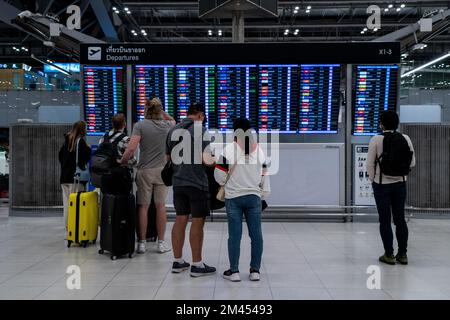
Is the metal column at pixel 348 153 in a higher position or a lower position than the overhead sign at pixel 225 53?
lower

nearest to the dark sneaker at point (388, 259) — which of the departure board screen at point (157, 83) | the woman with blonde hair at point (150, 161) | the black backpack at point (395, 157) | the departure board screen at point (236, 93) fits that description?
the black backpack at point (395, 157)

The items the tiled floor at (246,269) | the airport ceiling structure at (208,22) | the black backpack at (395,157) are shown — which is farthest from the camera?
the airport ceiling structure at (208,22)

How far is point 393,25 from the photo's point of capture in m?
17.6

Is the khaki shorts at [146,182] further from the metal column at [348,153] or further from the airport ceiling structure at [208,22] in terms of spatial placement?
the airport ceiling structure at [208,22]

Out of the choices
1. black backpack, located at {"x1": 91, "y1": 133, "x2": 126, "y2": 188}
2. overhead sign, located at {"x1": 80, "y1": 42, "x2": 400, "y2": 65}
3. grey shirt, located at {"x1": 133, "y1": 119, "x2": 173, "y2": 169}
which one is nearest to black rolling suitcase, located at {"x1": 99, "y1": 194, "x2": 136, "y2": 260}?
black backpack, located at {"x1": 91, "y1": 133, "x2": 126, "y2": 188}

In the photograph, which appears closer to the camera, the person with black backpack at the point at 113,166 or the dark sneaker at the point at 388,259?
the dark sneaker at the point at 388,259

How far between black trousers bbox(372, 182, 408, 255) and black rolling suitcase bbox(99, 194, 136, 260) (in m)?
2.77

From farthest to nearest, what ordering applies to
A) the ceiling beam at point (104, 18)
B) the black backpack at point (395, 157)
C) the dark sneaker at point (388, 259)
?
1. the ceiling beam at point (104, 18)
2. the dark sneaker at point (388, 259)
3. the black backpack at point (395, 157)

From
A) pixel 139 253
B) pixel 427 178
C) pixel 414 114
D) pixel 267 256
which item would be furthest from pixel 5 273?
pixel 414 114

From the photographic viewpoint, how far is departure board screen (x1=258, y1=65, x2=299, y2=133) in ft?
25.7

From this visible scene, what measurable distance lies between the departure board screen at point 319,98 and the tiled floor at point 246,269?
186 centimetres

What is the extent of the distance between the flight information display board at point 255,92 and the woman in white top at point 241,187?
11.9 feet

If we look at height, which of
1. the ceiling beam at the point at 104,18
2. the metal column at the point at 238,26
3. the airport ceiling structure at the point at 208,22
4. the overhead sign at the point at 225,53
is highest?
the airport ceiling structure at the point at 208,22

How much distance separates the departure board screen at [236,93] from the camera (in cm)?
784
